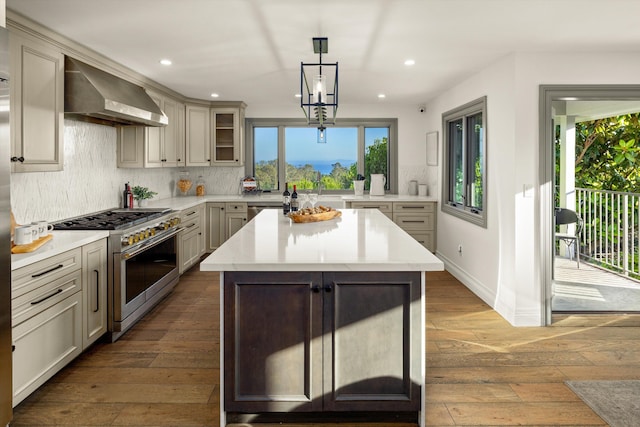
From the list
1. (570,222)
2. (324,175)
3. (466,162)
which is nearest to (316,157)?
(324,175)

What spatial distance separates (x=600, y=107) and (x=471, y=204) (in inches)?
82.1

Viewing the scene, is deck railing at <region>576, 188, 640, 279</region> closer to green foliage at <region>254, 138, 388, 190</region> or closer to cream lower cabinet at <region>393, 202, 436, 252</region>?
cream lower cabinet at <region>393, 202, 436, 252</region>

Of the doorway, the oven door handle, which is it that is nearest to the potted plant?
the oven door handle

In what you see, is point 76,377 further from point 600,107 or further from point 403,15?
point 600,107

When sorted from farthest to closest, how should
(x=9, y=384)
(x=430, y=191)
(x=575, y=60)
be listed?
1. (x=430, y=191)
2. (x=575, y=60)
3. (x=9, y=384)

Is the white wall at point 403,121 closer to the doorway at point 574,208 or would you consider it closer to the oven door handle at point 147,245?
the doorway at point 574,208

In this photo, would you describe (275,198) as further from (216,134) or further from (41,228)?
(41,228)

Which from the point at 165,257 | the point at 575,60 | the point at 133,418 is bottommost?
the point at 133,418

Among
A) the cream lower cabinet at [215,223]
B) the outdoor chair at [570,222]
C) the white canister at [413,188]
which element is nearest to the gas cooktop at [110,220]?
the cream lower cabinet at [215,223]

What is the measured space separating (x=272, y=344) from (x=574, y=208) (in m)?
6.30

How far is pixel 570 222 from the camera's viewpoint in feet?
20.2

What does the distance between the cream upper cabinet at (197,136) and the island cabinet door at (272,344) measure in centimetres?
492

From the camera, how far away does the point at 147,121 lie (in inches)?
190

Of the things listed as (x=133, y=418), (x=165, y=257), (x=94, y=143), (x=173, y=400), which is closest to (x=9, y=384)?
(x=133, y=418)
